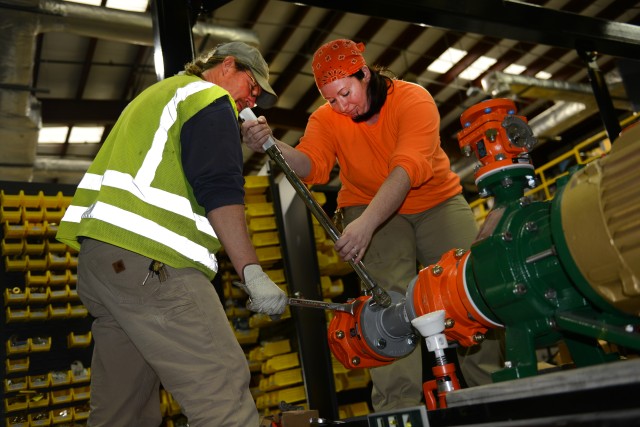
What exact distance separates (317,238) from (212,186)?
247cm

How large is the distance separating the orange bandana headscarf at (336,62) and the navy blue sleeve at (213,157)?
800 millimetres

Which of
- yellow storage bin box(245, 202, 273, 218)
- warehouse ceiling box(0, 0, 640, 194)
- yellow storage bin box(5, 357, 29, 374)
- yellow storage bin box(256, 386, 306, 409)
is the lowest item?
yellow storage bin box(256, 386, 306, 409)

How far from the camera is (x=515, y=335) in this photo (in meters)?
1.49

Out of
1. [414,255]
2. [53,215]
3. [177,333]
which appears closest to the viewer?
[177,333]

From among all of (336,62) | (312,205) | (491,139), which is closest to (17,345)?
(312,205)

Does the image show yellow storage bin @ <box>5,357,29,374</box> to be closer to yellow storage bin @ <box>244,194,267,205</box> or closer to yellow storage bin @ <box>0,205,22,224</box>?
yellow storage bin @ <box>0,205,22,224</box>

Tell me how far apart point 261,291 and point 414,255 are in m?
1.04

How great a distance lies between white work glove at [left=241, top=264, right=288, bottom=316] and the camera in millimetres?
1768

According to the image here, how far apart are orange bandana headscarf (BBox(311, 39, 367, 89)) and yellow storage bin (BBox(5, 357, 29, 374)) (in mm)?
2415

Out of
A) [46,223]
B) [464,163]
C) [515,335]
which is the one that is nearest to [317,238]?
[46,223]

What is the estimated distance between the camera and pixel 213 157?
1.76 meters

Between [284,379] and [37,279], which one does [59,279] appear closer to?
[37,279]

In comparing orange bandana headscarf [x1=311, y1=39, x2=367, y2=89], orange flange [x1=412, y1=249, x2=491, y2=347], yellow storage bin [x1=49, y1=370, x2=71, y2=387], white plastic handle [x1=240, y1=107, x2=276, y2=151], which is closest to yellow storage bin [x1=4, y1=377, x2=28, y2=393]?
yellow storage bin [x1=49, y1=370, x2=71, y2=387]

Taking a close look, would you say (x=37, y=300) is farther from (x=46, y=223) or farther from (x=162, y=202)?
(x=162, y=202)
